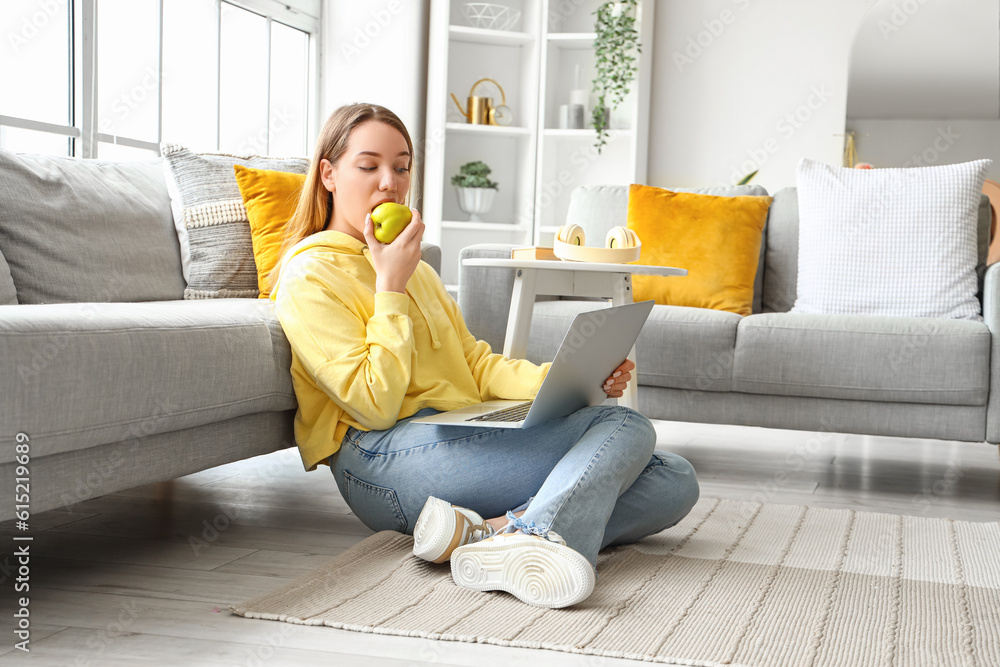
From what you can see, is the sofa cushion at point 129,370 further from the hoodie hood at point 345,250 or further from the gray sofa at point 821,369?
the gray sofa at point 821,369

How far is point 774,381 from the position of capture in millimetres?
2348

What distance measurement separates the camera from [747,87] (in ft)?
14.5

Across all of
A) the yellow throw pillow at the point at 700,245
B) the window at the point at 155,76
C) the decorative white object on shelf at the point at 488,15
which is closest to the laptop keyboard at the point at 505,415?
the yellow throw pillow at the point at 700,245

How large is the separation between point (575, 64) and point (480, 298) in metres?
2.33

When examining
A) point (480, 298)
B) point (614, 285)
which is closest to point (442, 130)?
point (480, 298)

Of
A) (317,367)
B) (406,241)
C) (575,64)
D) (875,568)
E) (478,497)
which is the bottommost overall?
(875,568)

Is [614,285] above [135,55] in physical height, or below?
below

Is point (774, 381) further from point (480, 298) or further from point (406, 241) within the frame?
point (406, 241)

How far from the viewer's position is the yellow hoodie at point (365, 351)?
144 cm

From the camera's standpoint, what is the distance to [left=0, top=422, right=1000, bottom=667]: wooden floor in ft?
3.83

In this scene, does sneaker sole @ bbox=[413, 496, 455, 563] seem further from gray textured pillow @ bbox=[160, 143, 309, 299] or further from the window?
the window

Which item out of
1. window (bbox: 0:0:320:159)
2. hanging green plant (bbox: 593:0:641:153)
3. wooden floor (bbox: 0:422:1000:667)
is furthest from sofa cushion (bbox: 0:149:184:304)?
hanging green plant (bbox: 593:0:641:153)

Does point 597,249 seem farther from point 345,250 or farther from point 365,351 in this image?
point 365,351

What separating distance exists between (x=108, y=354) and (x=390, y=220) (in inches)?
19.0
